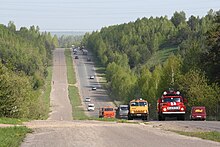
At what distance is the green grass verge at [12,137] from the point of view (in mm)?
22955

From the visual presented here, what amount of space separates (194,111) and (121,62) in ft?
440

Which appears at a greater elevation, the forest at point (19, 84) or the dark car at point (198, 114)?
the forest at point (19, 84)

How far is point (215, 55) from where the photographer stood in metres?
70.4

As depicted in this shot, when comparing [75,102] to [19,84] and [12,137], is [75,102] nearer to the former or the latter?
[19,84]

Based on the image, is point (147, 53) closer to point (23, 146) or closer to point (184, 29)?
point (184, 29)

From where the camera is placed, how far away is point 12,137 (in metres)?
26.2

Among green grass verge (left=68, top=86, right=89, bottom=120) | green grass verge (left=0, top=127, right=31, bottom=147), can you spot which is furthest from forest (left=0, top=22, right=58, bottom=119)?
green grass verge (left=0, top=127, right=31, bottom=147)

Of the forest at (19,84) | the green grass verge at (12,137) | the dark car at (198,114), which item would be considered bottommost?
the green grass verge at (12,137)

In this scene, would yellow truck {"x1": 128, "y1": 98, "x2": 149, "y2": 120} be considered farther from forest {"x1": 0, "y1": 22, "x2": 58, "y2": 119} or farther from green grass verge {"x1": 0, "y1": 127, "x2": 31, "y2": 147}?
green grass verge {"x1": 0, "y1": 127, "x2": 31, "y2": 147}

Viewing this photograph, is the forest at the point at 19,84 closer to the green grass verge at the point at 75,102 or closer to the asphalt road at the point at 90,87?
the green grass verge at the point at 75,102

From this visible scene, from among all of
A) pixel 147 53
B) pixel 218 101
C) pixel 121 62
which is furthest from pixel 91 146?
pixel 147 53

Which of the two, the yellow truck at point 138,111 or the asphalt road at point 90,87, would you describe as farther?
the asphalt road at point 90,87

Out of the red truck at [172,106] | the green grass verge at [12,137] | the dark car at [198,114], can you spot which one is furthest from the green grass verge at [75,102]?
the green grass verge at [12,137]

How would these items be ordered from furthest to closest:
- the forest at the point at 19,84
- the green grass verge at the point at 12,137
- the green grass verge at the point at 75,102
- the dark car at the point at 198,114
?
the green grass verge at the point at 75,102
the forest at the point at 19,84
the dark car at the point at 198,114
the green grass verge at the point at 12,137
